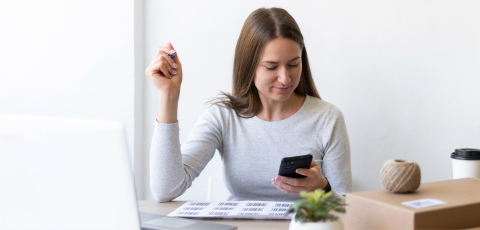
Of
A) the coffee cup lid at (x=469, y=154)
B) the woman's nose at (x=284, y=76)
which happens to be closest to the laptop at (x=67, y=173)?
the woman's nose at (x=284, y=76)

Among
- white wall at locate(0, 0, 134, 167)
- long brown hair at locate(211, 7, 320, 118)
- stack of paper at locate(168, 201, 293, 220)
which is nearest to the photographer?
stack of paper at locate(168, 201, 293, 220)

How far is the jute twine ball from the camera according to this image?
2.56ft

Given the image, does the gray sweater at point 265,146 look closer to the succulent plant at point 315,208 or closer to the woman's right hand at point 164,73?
the woman's right hand at point 164,73

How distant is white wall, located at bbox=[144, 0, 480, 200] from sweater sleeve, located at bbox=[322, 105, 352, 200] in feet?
0.89

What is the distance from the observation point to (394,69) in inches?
66.1

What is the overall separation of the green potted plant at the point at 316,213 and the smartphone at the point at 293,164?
0.36m

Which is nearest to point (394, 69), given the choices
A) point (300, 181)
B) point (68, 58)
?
point (300, 181)

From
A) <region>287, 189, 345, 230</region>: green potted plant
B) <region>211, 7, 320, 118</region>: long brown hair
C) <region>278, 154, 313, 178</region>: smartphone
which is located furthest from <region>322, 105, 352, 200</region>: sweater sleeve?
<region>287, 189, 345, 230</region>: green potted plant

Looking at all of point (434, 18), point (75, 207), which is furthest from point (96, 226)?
point (434, 18)

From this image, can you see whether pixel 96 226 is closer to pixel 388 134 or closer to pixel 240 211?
pixel 240 211

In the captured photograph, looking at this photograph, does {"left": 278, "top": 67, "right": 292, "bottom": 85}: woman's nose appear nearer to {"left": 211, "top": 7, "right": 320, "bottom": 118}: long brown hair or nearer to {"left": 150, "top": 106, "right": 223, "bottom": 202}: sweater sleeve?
{"left": 211, "top": 7, "right": 320, "bottom": 118}: long brown hair

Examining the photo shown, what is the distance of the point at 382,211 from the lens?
0.75 m

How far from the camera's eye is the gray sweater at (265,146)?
1.43 meters

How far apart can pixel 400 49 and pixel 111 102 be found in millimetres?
1194
